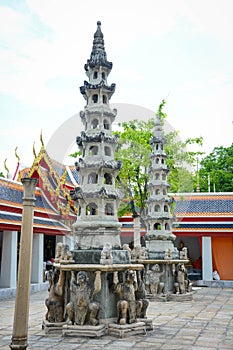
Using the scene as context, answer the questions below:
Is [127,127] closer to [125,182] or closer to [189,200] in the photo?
[125,182]

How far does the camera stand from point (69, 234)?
22.4 metres

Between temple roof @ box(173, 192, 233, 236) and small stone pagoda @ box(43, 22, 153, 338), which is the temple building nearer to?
temple roof @ box(173, 192, 233, 236)

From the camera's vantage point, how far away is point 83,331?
324 inches

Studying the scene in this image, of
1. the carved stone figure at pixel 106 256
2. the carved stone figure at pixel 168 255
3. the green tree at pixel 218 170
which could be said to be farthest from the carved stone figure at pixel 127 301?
the green tree at pixel 218 170

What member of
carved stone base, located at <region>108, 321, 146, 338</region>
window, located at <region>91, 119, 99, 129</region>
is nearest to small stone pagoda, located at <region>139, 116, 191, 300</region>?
carved stone base, located at <region>108, 321, 146, 338</region>

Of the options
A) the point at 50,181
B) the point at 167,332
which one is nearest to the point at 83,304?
the point at 167,332

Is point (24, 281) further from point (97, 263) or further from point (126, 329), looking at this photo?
point (126, 329)

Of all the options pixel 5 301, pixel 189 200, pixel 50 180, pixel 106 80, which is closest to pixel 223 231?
pixel 189 200

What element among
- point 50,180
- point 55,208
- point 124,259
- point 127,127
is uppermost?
point 127,127

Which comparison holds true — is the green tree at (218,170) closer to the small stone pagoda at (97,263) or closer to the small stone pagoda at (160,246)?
the small stone pagoda at (160,246)

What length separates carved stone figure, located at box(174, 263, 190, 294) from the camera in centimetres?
1541

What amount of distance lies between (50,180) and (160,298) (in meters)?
10.1

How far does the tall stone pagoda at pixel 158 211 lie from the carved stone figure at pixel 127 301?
22.3 feet

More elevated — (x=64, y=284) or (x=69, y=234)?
(x=69, y=234)
